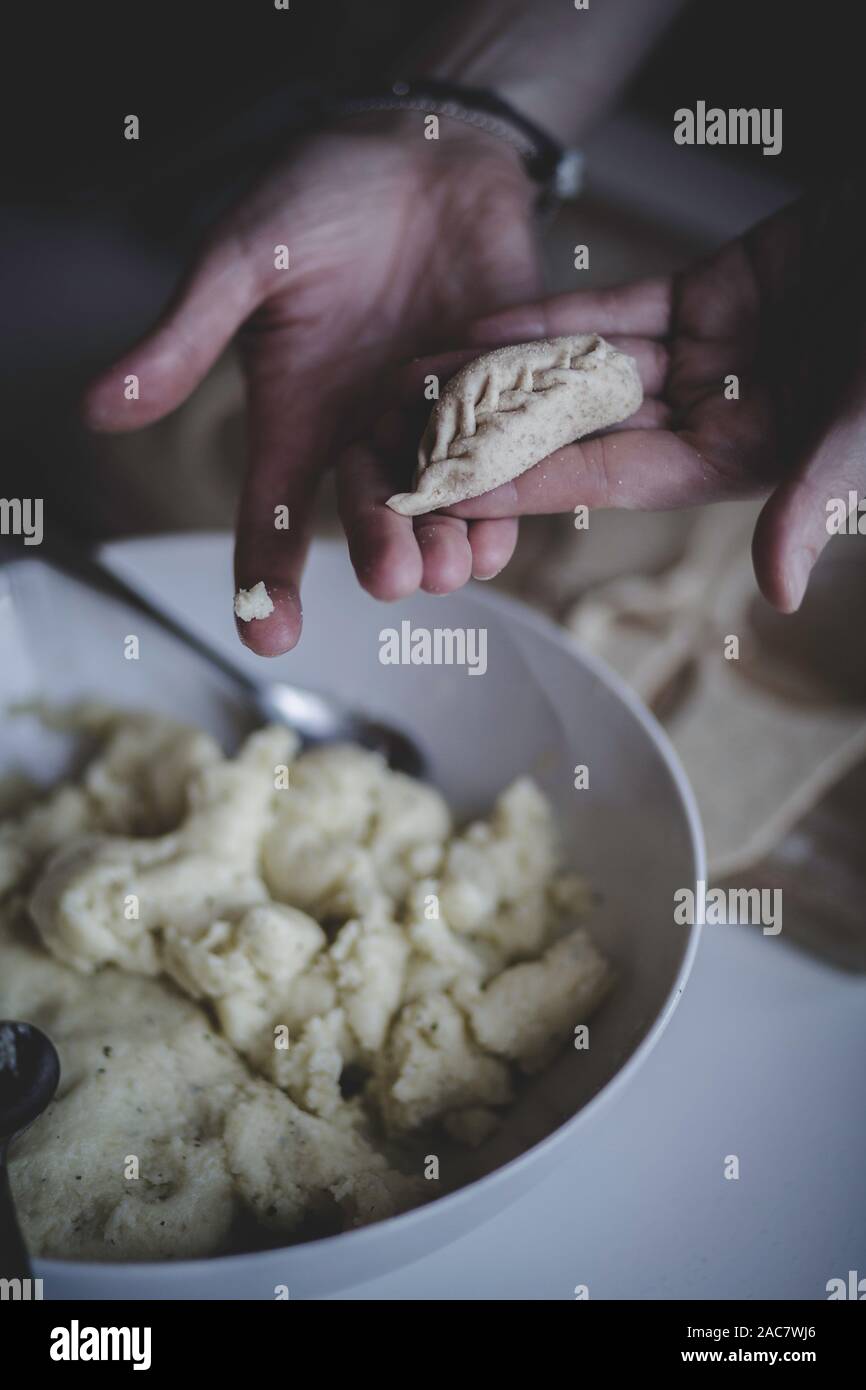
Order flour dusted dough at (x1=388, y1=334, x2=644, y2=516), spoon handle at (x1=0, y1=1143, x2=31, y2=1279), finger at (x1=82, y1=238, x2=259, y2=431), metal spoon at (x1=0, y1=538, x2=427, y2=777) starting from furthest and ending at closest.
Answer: metal spoon at (x1=0, y1=538, x2=427, y2=777) < finger at (x1=82, y1=238, x2=259, y2=431) < flour dusted dough at (x1=388, y1=334, x2=644, y2=516) < spoon handle at (x1=0, y1=1143, x2=31, y2=1279)

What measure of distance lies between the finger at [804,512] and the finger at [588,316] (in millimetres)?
228

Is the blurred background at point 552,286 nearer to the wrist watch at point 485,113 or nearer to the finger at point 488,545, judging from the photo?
the wrist watch at point 485,113

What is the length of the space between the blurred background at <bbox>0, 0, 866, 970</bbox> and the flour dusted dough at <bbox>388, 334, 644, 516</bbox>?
44cm

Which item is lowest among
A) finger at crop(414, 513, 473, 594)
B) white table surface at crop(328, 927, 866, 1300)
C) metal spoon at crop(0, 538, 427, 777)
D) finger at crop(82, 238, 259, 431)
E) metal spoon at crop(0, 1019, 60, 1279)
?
white table surface at crop(328, 927, 866, 1300)

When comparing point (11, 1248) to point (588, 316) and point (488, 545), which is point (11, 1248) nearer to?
point (488, 545)

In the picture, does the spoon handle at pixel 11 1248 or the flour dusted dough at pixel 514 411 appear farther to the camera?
the flour dusted dough at pixel 514 411

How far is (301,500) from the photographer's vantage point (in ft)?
2.12

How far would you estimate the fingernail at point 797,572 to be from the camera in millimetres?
490

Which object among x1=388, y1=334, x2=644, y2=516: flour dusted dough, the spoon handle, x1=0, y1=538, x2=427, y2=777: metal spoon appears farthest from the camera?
x1=0, y1=538, x2=427, y2=777: metal spoon

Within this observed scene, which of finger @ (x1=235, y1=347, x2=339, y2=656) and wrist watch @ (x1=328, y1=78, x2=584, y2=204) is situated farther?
wrist watch @ (x1=328, y1=78, x2=584, y2=204)

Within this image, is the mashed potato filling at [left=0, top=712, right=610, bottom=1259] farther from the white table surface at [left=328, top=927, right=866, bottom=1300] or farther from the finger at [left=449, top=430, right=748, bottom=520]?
the finger at [left=449, top=430, right=748, bottom=520]

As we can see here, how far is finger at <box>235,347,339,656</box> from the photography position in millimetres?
526

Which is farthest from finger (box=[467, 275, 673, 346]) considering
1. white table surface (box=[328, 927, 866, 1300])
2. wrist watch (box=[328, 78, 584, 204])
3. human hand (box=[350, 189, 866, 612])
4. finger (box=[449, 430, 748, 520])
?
white table surface (box=[328, 927, 866, 1300])

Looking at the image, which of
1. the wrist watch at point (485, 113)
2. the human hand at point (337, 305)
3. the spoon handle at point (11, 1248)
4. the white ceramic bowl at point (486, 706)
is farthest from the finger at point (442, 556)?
the wrist watch at point (485, 113)
